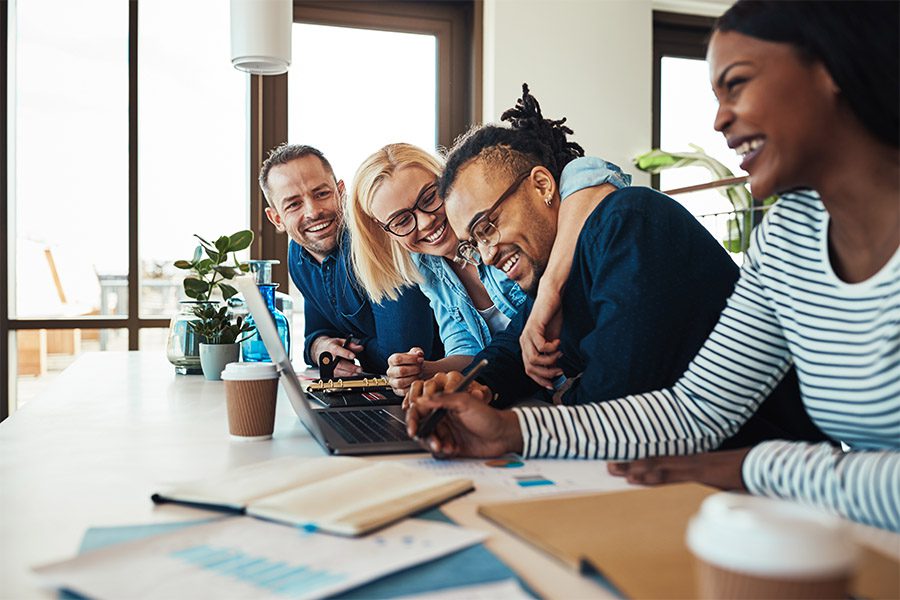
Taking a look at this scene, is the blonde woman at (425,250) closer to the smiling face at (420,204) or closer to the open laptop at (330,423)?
the smiling face at (420,204)

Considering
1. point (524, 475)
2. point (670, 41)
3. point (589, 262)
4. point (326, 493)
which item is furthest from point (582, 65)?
point (326, 493)

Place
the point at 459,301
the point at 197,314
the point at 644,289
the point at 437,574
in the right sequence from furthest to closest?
the point at 459,301 < the point at 197,314 < the point at 644,289 < the point at 437,574

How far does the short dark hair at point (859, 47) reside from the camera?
2.98ft

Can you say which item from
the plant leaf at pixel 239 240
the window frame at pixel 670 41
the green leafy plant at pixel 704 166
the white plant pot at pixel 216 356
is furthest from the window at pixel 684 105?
the white plant pot at pixel 216 356

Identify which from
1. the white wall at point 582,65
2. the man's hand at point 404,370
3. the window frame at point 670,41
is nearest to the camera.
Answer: the man's hand at point 404,370

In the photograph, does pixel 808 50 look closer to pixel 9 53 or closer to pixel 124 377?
pixel 124 377

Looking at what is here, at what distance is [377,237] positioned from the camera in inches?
89.0

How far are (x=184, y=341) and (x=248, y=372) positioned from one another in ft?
2.89

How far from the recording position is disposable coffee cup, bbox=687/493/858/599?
1.59ft

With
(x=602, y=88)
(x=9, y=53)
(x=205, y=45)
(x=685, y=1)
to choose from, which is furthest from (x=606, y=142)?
(x=9, y=53)

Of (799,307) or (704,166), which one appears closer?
(799,307)

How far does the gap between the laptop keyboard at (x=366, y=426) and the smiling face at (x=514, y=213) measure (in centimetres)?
40

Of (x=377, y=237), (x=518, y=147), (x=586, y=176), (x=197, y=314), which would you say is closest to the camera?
(x=586, y=176)

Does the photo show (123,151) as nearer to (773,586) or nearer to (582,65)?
(582,65)
